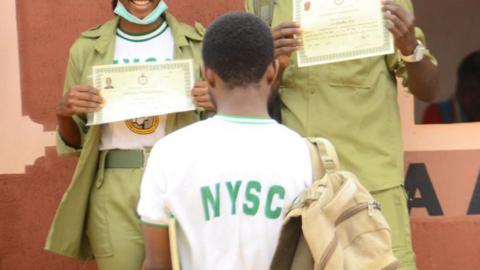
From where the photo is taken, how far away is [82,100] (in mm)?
2986

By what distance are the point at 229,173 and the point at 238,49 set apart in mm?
301

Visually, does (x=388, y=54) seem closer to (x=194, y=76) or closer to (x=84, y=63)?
(x=194, y=76)

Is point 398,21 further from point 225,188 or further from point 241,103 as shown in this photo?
point 225,188

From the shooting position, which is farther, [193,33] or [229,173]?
[193,33]

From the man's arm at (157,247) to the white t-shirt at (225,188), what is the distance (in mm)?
25

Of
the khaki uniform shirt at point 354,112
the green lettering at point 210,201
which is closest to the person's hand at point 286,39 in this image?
the khaki uniform shirt at point 354,112

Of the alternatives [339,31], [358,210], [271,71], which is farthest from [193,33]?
[358,210]

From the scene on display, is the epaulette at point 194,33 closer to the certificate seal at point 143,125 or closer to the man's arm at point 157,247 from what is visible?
the certificate seal at point 143,125

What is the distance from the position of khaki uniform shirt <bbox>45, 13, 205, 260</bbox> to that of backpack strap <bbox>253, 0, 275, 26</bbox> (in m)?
0.30

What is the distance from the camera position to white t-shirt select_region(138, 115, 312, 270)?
6.49 ft

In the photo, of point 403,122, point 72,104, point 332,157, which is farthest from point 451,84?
point 332,157

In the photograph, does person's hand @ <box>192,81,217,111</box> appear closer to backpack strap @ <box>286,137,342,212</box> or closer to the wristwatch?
the wristwatch

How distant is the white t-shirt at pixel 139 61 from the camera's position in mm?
3098

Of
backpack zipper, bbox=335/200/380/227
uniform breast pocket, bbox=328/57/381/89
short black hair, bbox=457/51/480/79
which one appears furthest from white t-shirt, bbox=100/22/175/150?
short black hair, bbox=457/51/480/79
